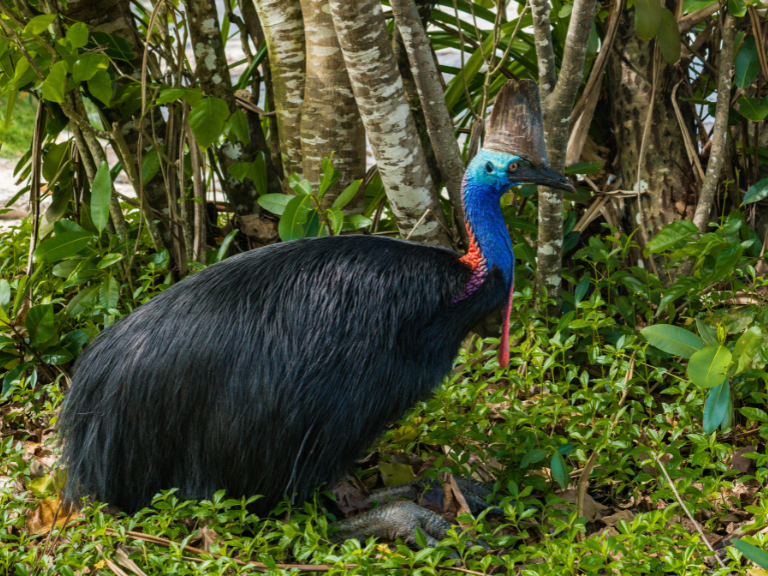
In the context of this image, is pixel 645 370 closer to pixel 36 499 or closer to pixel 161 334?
pixel 161 334

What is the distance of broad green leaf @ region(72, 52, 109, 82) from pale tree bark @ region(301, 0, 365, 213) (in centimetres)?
65

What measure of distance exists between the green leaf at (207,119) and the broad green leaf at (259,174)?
434 mm

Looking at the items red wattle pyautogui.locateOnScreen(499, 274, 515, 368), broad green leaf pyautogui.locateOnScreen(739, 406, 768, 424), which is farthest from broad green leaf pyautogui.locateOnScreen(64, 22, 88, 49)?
broad green leaf pyautogui.locateOnScreen(739, 406, 768, 424)

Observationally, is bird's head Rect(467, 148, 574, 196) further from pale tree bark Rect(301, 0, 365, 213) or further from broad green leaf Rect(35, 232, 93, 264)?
broad green leaf Rect(35, 232, 93, 264)

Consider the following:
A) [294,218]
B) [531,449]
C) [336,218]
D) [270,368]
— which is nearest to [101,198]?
[294,218]

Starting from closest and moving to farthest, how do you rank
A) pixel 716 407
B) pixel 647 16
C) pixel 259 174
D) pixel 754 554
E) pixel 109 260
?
pixel 754 554
pixel 716 407
pixel 647 16
pixel 109 260
pixel 259 174

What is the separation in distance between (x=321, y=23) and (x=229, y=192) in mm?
881

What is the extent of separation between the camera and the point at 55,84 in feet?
7.40

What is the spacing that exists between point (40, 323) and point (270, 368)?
108 centimetres

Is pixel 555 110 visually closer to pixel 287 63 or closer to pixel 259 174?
pixel 287 63

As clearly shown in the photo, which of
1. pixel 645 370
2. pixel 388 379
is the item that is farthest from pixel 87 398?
pixel 645 370

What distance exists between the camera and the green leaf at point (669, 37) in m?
2.32

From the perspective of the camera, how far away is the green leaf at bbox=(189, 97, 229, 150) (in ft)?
7.80

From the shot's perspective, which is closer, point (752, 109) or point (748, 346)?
point (748, 346)
